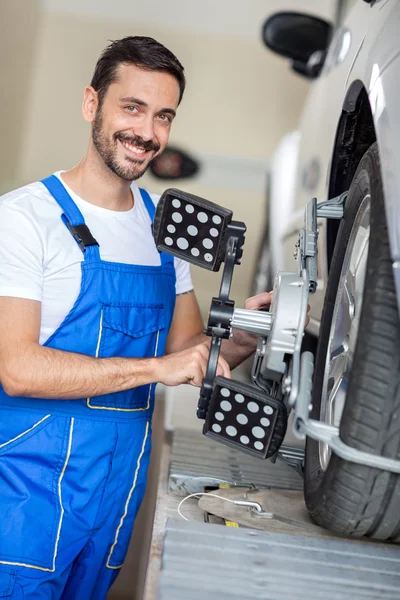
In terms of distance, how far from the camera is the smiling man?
1.51 m

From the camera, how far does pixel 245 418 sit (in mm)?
1184

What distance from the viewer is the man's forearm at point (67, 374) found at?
149 centimetres

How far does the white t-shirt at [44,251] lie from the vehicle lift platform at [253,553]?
0.46 meters

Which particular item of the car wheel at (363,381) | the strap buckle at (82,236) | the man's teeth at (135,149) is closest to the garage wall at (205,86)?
the man's teeth at (135,149)

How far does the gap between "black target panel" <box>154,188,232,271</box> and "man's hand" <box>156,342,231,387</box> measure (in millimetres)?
205

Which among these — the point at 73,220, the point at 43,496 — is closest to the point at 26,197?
the point at 73,220

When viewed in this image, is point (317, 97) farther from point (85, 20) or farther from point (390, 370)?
point (85, 20)

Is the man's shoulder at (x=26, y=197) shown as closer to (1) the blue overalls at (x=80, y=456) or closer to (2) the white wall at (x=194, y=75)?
(1) the blue overalls at (x=80, y=456)

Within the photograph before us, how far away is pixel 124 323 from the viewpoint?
1.64 metres

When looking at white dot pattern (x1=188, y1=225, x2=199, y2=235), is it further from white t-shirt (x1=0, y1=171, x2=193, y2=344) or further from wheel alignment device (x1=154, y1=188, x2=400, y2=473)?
white t-shirt (x1=0, y1=171, x2=193, y2=344)

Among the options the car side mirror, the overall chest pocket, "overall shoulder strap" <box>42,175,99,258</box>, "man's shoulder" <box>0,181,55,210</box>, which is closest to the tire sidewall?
the overall chest pocket

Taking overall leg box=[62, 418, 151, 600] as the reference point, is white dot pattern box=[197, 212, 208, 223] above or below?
above

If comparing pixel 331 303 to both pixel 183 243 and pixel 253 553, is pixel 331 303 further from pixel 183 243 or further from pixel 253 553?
pixel 253 553

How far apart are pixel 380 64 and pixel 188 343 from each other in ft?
3.06
